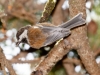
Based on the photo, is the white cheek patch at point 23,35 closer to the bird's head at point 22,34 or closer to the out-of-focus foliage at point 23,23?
the bird's head at point 22,34

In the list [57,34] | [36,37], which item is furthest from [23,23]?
[57,34]

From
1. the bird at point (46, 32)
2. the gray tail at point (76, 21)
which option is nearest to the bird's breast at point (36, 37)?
the bird at point (46, 32)

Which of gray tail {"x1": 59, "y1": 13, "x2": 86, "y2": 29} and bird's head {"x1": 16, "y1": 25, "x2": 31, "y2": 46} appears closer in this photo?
gray tail {"x1": 59, "y1": 13, "x2": 86, "y2": 29}

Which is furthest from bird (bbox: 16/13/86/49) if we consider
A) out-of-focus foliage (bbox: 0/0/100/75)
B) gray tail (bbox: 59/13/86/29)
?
out-of-focus foliage (bbox: 0/0/100/75)

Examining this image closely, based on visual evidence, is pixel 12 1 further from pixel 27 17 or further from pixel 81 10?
pixel 81 10

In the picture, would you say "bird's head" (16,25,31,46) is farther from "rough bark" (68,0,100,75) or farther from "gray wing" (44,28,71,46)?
"rough bark" (68,0,100,75)

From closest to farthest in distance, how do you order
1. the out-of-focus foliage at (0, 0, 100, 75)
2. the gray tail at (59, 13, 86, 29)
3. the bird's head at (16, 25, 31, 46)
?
the gray tail at (59, 13, 86, 29), the bird's head at (16, 25, 31, 46), the out-of-focus foliage at (0, 0, 100, 75)

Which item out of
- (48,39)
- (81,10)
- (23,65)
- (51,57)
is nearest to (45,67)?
(51,57)

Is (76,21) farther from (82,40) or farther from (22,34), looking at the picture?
(22,34)
